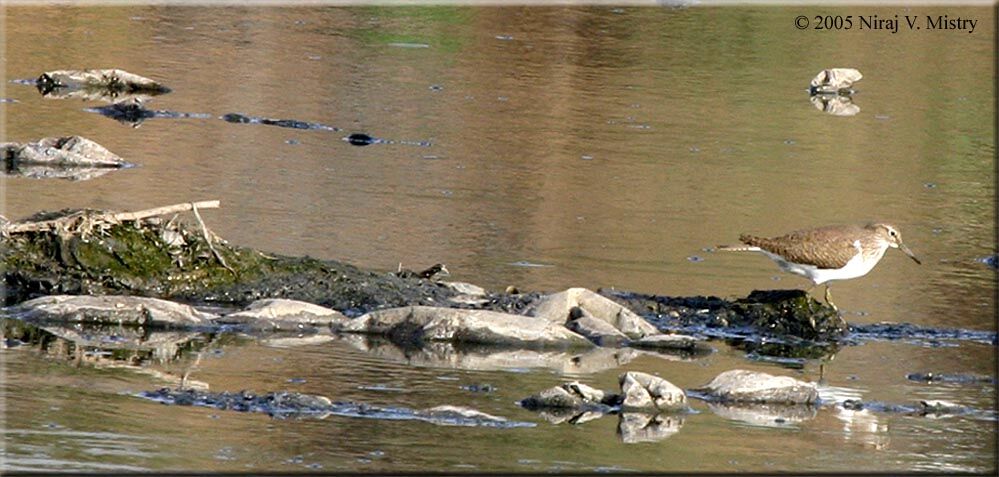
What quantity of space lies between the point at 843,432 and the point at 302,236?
6077mm

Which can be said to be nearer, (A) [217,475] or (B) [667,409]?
(A) [217,475]

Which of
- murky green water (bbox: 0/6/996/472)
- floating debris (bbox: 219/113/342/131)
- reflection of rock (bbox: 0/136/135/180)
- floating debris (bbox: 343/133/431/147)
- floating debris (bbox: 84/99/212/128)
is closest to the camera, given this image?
murky green water (bbox: 0/6/996/472)

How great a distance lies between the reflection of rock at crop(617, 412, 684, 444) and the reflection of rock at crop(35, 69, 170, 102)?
1293 centimetres

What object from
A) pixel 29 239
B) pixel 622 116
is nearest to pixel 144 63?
pixel 622 116

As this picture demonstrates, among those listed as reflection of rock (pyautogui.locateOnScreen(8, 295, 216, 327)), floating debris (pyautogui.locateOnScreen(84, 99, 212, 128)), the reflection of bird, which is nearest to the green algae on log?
reflection of rock (pyautogui.locateOnScreen(8, 295, 216, 327))

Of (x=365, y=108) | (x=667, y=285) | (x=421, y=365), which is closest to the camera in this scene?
(x=421, y=365)

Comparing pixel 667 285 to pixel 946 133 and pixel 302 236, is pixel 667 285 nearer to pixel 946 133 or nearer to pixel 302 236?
pixel 302 236

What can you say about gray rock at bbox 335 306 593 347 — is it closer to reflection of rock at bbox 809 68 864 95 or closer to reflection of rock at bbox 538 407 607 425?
reflection of rock at bbox 538 407 607 425

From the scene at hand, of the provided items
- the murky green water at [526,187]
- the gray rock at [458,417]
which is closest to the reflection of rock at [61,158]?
the murky green water at [526,187]

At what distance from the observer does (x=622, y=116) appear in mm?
24062

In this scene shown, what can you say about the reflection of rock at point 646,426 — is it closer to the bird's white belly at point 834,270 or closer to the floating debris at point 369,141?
the bird's white belly at point 834,270

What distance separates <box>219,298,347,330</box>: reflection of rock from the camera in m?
12.9

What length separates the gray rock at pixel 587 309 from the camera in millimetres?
13289

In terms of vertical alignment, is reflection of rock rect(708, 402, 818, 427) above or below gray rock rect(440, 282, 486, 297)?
below
